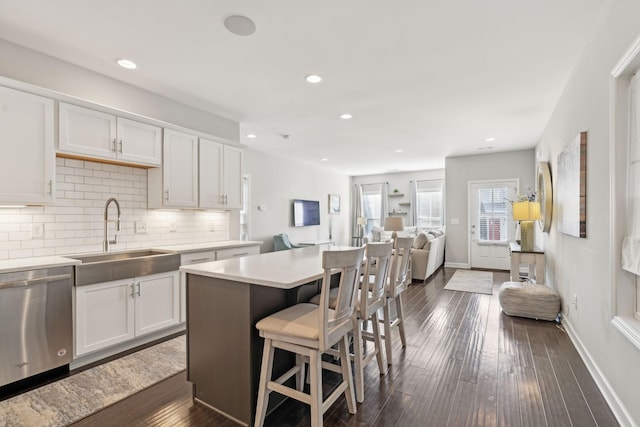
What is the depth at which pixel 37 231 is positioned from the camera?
2.75 m

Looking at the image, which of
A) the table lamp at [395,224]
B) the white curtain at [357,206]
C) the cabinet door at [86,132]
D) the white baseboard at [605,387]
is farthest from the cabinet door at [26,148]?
the white curtain at [357,206]

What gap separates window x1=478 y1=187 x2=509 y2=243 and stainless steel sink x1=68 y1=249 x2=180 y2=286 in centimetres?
652

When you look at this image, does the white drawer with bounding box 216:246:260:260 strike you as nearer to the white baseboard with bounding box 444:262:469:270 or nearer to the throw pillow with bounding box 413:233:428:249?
the throw pillow with bounding box 413:233:428:249

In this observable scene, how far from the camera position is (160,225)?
3.77 m

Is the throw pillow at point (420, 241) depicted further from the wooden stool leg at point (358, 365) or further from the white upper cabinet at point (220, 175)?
the wooden stool leg at point (358, 365)

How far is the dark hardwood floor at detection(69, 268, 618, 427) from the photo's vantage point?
1.92m

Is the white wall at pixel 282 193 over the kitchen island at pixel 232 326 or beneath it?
over

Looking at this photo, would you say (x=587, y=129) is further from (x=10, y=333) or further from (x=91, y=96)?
(x=10, y=333)

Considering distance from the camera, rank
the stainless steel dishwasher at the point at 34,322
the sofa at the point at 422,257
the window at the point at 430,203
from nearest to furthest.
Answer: the stainless steel dishwasher at the point at 34,322, the sofa at the point at 422,257, the window at the point at 430,203

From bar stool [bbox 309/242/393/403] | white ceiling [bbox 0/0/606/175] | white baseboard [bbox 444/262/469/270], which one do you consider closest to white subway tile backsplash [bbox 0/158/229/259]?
white ceiling [bbox 0/0/606/175]

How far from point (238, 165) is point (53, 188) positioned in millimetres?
2159

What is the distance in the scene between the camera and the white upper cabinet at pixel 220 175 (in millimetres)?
3912

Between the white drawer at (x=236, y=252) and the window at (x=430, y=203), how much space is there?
21.3 feet

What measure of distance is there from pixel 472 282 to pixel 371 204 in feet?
17.1
